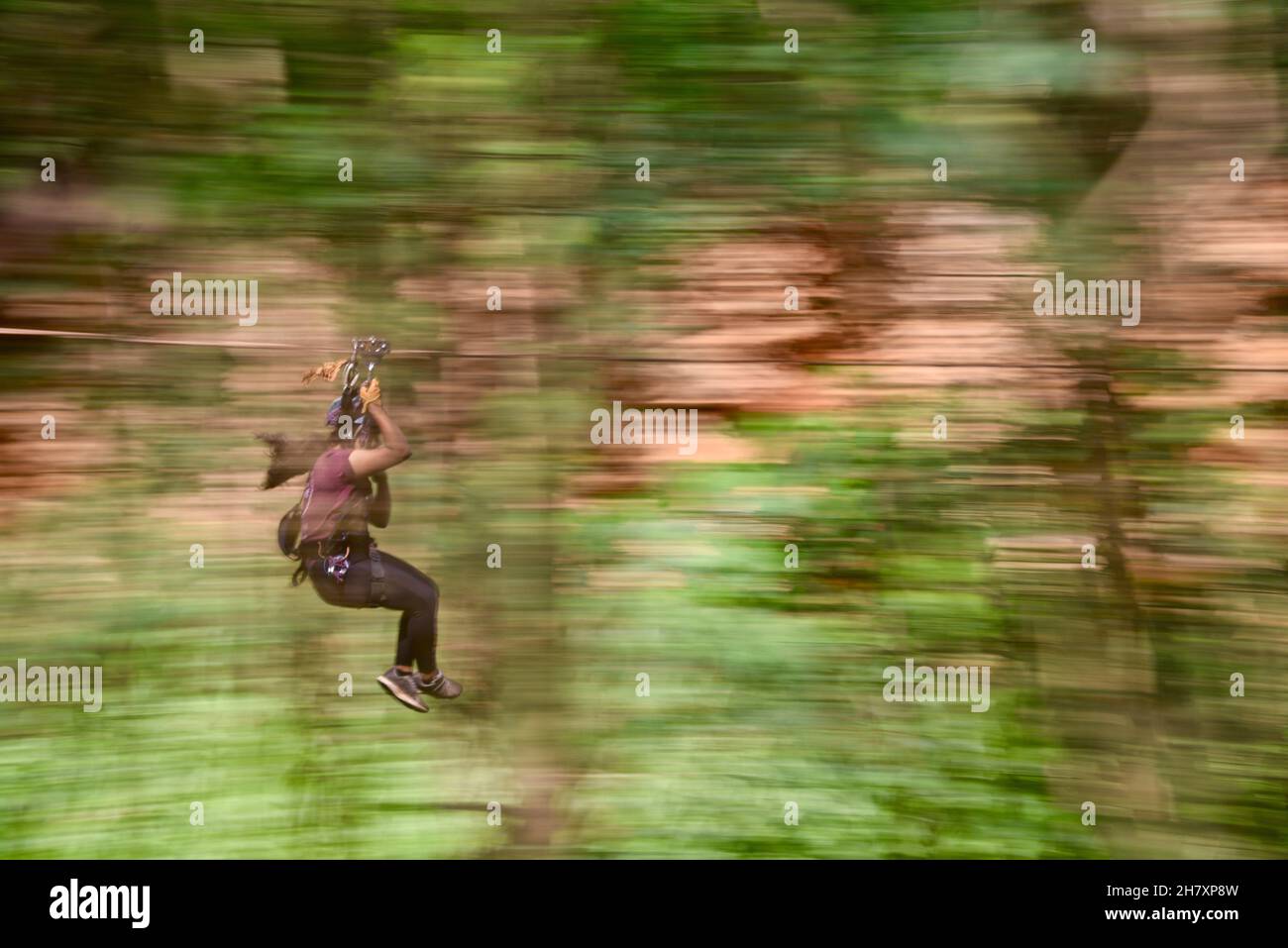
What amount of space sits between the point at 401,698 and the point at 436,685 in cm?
10

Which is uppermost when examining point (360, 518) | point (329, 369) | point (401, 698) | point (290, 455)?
point (329, 369)

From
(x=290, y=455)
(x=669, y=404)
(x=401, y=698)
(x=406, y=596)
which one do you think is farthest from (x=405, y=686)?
(x=669, y=404)

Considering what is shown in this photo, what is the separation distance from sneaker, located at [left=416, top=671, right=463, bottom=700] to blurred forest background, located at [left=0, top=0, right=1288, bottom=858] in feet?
0.18

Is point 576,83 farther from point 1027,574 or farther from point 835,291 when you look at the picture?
→ point 1027,574

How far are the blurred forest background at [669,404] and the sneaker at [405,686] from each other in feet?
0.16

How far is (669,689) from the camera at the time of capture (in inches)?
107

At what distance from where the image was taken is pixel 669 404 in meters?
2.76

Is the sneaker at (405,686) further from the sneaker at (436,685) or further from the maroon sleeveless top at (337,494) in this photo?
the maroon sleeveless top at (337,494)

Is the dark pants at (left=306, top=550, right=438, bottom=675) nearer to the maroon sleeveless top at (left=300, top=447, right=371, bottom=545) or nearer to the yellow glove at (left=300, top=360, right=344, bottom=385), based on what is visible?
the maroon sleeveless top at (left=300, top=447, right=371, bottom=545)

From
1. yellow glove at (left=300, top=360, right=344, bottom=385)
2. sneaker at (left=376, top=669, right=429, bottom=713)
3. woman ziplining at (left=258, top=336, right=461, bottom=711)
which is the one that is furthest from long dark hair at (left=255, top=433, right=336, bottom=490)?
sneaker at (left=376, top=669, right=429, bottom=713)

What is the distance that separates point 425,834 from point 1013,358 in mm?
2093

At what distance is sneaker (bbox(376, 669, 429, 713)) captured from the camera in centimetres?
273

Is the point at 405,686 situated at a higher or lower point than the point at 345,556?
lower

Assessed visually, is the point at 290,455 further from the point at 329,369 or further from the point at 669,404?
the point at 669,404
